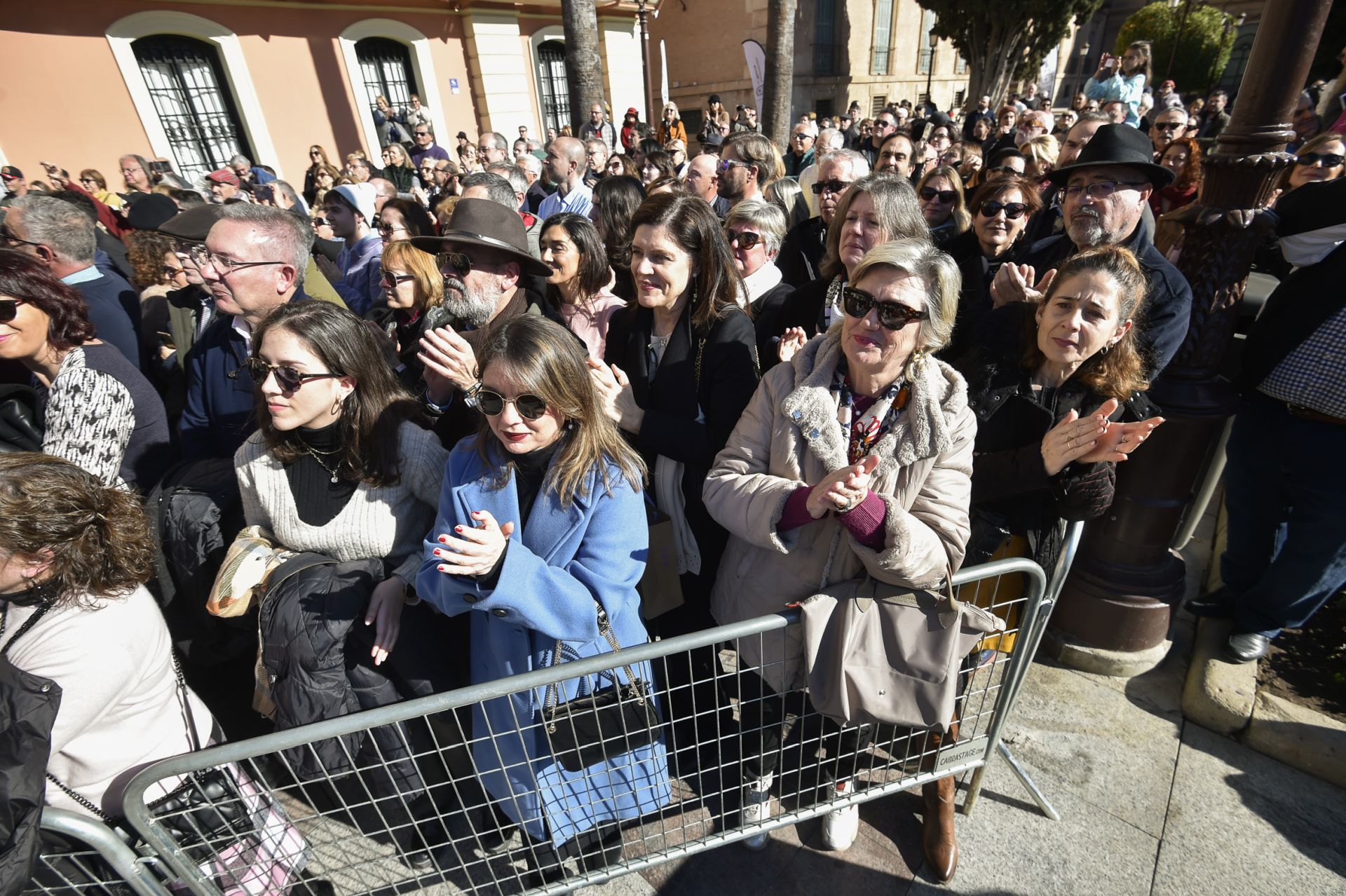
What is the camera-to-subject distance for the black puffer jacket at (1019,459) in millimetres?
2146

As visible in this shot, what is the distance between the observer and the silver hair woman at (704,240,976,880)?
1737mm

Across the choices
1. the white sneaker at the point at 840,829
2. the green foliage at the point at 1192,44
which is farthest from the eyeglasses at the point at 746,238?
the green foliage at the point at 1192,44

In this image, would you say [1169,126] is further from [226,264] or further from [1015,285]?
[226,264]

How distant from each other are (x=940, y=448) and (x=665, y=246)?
4.19ft

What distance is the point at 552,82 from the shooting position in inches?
706

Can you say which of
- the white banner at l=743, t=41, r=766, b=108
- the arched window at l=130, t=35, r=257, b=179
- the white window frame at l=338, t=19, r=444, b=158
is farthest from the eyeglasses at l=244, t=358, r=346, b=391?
the white window frame at l=338, t=19, r=444, b=158

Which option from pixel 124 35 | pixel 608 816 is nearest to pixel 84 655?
pixel 608 816

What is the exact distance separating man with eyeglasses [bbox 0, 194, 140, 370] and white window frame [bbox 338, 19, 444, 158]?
13296 millimetres

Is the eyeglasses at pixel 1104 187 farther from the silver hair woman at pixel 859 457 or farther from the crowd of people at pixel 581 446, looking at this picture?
the silver hair woman at pixel 859 457

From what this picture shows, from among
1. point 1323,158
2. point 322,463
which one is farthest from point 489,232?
point 1323,158

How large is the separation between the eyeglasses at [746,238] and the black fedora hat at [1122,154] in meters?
1.41

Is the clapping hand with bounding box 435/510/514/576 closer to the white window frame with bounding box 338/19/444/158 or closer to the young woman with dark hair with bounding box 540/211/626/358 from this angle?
the young woman with dark hair with bounding box 540/211/626/358

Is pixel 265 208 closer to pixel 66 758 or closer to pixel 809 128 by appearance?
pixel 66 758

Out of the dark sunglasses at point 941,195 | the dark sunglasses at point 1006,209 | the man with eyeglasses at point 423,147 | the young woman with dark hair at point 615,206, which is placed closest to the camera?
the dark sunglasses at point 1006,209
